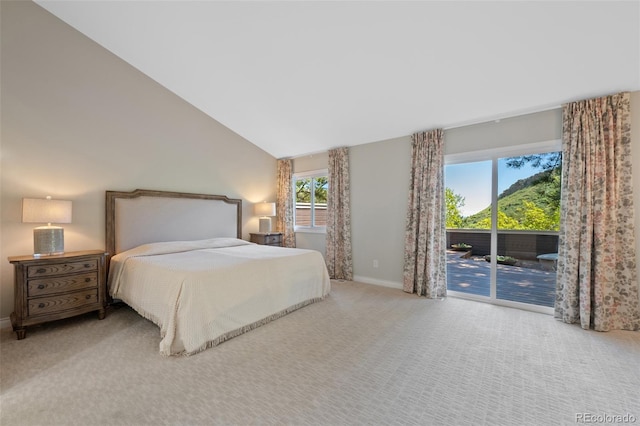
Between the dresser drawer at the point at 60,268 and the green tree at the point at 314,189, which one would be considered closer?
the dresser drawer at the point at 60,268

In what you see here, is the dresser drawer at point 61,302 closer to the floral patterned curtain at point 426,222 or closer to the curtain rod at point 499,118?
the floral patterned curtain at point 426,222

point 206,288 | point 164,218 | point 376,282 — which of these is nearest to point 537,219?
point 376,282

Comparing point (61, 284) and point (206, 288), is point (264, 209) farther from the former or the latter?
point (61, 284)

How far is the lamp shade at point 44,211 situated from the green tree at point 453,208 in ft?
15.0

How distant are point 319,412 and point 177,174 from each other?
3.79m

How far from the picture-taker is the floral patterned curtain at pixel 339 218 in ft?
15.2

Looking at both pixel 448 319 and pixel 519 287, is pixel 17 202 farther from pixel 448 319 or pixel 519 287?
pixel 519 287

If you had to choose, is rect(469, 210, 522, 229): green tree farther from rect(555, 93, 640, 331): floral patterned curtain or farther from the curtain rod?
the curtain rod

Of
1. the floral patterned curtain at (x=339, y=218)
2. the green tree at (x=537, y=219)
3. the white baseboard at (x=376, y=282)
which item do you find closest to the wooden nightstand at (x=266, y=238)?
the floral patterned curtain at (x=339, y=218)

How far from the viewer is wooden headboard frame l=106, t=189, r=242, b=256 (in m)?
3.38

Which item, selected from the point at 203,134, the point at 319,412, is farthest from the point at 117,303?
the point at 319,412

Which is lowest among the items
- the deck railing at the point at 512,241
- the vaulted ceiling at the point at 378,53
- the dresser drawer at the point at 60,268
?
the dresser drawer at the point at 60,268

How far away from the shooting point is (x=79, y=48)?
10.5 ft

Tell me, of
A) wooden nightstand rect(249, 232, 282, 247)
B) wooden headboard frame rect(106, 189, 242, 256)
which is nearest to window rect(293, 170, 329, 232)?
wooden nightstand rect(249, 232, 282, 247)
